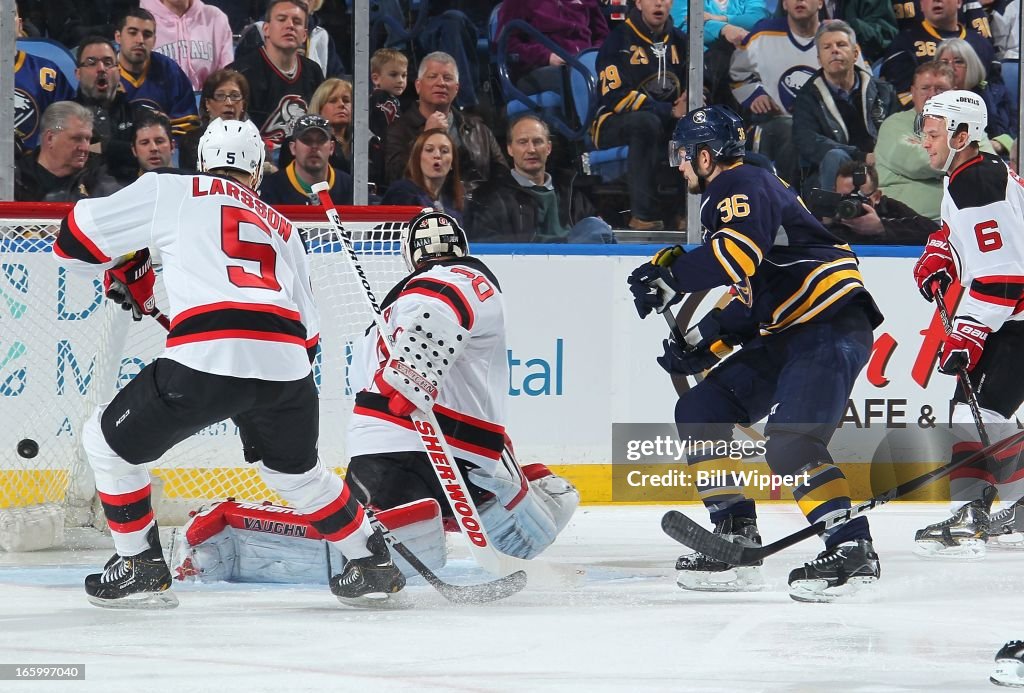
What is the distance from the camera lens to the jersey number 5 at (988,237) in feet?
13.4

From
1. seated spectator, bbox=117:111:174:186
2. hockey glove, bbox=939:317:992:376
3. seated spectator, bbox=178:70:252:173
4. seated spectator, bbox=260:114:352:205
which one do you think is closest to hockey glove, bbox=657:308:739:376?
hockey glove, bbox=939:317:992:376

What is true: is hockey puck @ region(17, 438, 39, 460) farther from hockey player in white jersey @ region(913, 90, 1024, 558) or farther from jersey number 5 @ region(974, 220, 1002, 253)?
jersey number 5 @ region(974, 220, 1002, 253)

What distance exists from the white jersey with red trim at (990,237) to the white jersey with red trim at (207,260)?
2119mm

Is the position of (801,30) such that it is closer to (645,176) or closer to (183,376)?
(645,176)

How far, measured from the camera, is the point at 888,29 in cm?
589

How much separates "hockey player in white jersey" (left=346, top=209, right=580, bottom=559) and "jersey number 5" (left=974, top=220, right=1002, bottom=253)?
5.11 ft

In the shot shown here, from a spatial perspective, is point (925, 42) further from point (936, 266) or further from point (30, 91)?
point (30, 91)

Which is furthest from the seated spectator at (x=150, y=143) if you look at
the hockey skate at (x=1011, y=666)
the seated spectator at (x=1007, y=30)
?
the hockey skate at (x=1011, y=666)

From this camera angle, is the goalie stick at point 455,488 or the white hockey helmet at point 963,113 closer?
the goalie stick at point 455,488

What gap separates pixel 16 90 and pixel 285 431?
2.56 meters

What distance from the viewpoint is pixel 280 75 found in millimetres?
5383

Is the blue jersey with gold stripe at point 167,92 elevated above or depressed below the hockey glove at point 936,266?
above

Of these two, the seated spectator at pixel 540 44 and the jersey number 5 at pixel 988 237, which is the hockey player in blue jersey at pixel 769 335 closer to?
the jersey number 5 at pixel 988 237

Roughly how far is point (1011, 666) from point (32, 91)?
4.02m
